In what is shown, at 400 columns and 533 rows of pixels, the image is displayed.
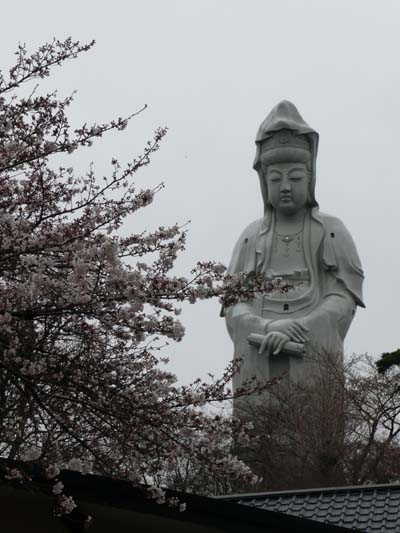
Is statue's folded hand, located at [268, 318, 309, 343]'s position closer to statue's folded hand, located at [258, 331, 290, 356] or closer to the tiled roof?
→ statue's folded hand, located at [258, 331, 290, 356]

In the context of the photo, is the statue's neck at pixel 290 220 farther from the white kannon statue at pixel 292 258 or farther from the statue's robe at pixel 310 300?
the statue's robe at pixel 310 300

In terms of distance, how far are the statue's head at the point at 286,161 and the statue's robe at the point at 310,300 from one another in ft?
1.86

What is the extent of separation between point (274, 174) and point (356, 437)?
7486 mm

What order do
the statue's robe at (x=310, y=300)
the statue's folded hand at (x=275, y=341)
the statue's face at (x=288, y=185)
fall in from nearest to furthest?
the statue's folded hand at (x=275, y=341) < the statue's robe at (x=310, y=300) < the statue's face at (x=288, y=185)

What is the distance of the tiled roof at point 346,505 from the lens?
739 cm

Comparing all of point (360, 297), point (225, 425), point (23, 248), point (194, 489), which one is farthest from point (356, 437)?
point (23, 248)

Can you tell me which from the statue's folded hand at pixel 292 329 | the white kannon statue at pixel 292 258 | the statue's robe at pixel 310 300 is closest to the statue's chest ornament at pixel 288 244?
the white kannon statue at pixel 292 258

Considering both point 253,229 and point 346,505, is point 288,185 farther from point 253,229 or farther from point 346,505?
point 346,505

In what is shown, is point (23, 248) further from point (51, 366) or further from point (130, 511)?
point (130, 511)

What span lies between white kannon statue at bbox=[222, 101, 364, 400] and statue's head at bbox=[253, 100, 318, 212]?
0.02 metres

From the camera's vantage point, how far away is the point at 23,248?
5508 millimetres

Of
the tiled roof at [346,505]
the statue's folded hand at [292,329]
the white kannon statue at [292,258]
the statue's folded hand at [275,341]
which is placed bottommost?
the tiled roof at [346,505]

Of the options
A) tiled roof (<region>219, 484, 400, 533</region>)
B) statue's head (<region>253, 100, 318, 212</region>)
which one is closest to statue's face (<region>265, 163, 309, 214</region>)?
statue's head (<region>253, 100, 318, 212</region>)

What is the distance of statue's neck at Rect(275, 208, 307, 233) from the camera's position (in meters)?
23.9
